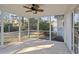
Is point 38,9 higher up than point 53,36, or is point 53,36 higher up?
point 38,9

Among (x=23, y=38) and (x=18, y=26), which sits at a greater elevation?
(x=18, y=26)

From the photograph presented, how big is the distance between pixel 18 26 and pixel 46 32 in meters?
2.59

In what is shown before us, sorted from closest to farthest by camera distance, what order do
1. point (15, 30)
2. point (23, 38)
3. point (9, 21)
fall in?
point (9, 21)
point (15, 30)
point (23, 38)

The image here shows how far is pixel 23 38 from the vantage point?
16703 mm

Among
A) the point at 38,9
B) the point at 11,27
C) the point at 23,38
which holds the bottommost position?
the point at 23,38

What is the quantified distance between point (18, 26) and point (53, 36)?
3.27 m

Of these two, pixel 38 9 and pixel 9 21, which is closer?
pixel 38 9
